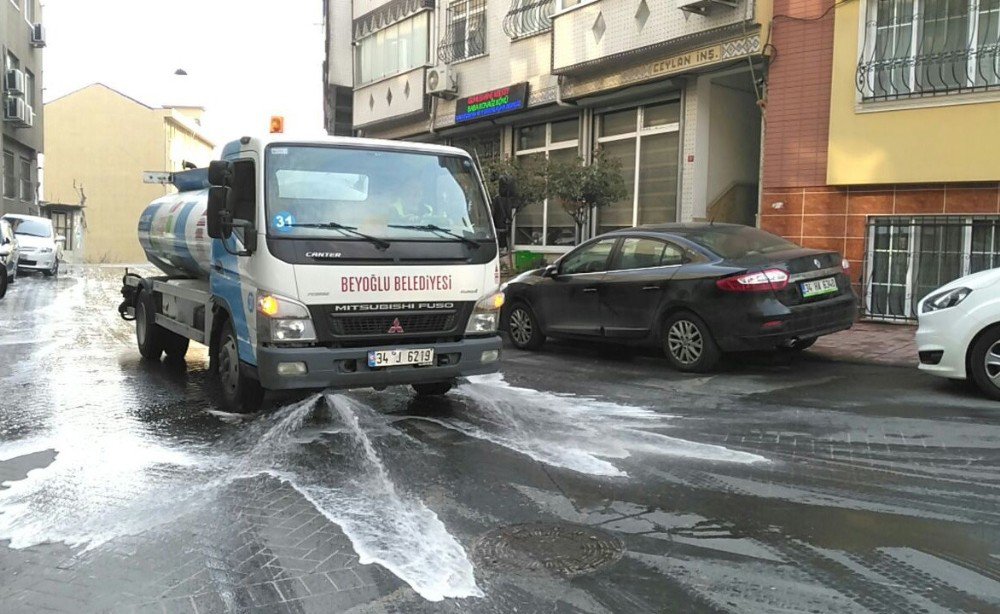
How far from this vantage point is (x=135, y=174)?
53562mm

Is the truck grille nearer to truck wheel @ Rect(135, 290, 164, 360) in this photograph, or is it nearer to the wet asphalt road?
the wet asphalt road

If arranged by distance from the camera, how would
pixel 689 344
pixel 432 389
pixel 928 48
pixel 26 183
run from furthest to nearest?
pixel 26 183 → pixel 928 48 → pixel 689 344 → pixel 432 389

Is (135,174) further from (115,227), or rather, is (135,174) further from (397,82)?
(397,82)

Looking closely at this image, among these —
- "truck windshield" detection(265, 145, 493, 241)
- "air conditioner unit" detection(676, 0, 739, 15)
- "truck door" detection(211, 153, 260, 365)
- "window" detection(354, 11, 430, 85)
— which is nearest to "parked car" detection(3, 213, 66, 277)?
"window" detection(354, 11, 430, 85)

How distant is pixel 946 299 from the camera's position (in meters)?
7.39

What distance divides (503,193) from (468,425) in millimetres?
2106

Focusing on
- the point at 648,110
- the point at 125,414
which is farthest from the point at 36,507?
the point at 648,110

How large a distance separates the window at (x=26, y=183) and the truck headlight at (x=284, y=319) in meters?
33.2

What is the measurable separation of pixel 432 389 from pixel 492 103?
46.8 ft

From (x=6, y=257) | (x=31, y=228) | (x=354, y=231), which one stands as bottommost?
(x=6, y=257)

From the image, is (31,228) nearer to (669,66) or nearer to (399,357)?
(669,66)

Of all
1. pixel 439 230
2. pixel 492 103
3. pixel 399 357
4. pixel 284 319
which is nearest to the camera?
pixel 284 319

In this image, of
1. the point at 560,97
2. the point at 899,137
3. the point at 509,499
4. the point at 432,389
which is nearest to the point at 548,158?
the point at 560,97

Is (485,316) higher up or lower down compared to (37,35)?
lower down
